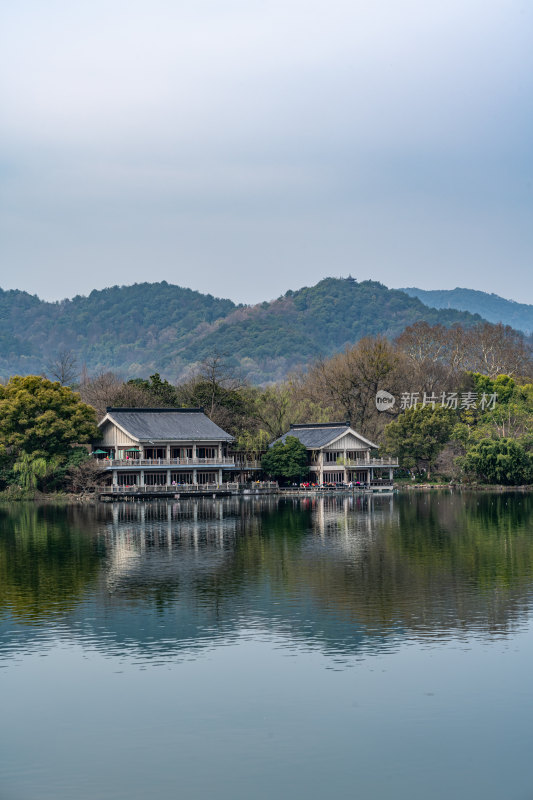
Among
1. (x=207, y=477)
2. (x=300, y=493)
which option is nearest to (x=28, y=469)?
(x=207, y=477)

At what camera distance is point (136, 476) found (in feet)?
241

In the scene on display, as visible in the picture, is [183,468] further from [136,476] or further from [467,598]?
[467,598]

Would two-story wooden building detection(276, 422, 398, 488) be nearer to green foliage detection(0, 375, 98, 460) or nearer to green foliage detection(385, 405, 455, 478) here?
green foliage detection(385, 405, 455, 478)

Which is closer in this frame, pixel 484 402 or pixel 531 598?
pixel 531 598

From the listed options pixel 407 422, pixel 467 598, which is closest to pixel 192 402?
pixel 407 422

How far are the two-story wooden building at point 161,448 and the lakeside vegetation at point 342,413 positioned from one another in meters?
1.81

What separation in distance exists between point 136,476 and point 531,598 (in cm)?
5021

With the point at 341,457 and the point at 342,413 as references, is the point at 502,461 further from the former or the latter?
the point at 342,413

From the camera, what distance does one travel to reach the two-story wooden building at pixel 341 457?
Result: 78125mm

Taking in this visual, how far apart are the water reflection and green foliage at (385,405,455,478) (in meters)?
29.2

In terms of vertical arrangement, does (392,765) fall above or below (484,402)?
below

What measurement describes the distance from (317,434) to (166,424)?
13.0 meters

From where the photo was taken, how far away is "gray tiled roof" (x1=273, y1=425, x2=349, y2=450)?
7806 centimetres

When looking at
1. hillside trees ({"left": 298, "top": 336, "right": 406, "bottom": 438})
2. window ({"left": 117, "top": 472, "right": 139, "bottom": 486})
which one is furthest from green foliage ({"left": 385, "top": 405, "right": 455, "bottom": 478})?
window ({"left": 117, "top": 472, "right": 139, "bottom": 486})
